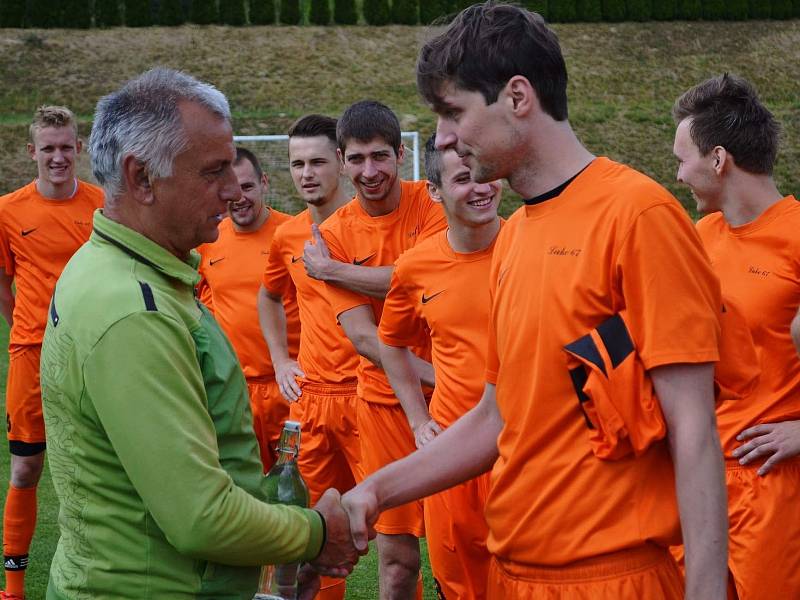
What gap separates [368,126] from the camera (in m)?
5.88

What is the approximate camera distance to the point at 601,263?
2.46 meters

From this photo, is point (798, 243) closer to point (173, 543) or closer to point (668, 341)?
point (668, 341)

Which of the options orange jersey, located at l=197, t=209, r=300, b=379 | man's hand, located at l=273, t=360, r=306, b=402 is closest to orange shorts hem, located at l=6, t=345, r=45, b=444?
orange jersey, located at l=197, t=209, r=300, b=379

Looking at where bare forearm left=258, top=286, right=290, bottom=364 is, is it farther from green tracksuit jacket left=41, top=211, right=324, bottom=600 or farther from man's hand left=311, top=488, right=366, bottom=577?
green tracksuit jacket left=41, top=211, right=324, bottom=600

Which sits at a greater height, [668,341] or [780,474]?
[668,341]

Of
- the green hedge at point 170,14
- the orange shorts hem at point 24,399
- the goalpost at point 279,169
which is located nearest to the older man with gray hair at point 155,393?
the orange shorts hem at point 24,399

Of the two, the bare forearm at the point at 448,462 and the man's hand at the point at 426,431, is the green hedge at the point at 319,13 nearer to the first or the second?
the man's hand at the point at 426,431

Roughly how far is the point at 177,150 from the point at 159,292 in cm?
37

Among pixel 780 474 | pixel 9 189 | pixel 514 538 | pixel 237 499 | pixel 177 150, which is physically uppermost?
pixel 177 150

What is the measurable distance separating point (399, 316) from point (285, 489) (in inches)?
65.2

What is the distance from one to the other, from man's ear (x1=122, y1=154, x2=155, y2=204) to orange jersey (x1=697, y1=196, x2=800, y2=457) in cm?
245

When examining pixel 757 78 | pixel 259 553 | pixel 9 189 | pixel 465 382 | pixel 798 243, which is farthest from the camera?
pixel 757 78

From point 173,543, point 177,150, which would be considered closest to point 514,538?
point 173,543

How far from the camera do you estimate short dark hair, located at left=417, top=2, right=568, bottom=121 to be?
2611mm
